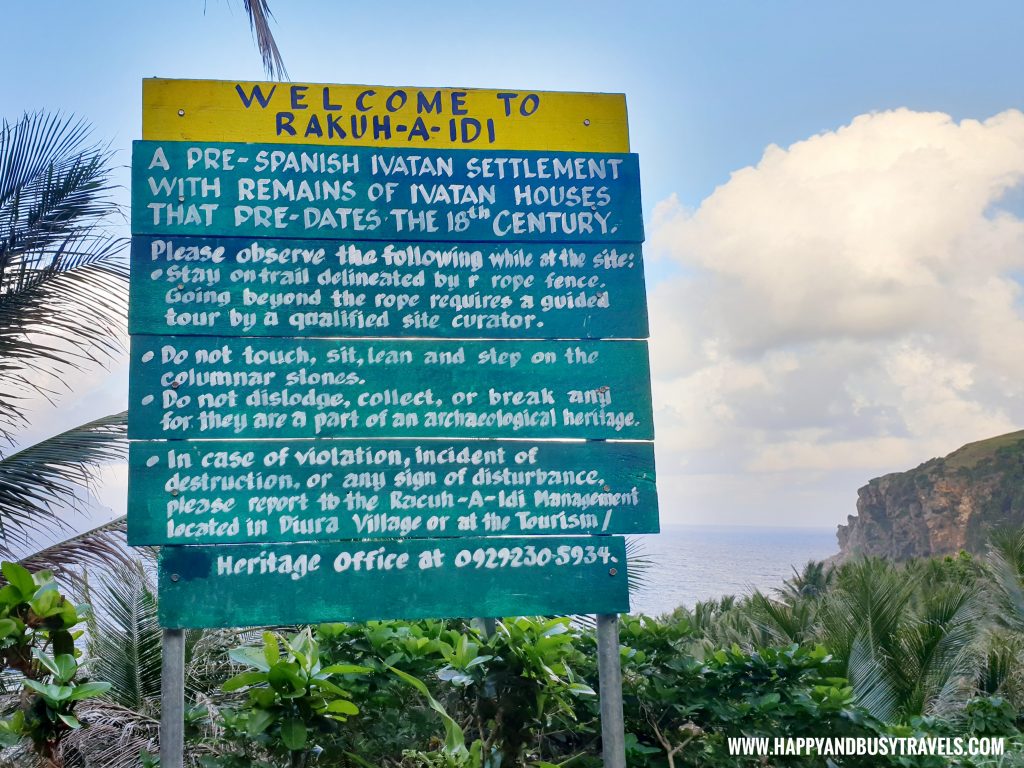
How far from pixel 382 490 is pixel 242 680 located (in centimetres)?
85

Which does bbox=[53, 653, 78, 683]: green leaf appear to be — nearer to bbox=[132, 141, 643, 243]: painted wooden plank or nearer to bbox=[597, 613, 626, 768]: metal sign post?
bbox=[132, 141, 643, 243]: painted wooden plank

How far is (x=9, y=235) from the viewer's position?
6.93 metres

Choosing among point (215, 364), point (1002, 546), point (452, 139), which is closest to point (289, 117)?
point (452, 139)

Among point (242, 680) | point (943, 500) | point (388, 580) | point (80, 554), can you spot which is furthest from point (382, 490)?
point (943, 500)

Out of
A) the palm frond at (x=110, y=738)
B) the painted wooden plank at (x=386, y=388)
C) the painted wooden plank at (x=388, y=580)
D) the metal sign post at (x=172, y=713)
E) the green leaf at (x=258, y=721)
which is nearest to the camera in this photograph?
the green leaf at (x=258, y=721)

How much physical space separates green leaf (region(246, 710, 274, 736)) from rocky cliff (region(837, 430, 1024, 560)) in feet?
143

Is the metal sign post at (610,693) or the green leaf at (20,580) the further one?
the metal sign post at (610,693)

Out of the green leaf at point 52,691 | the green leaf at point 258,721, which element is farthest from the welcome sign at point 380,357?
the green leaf at point 52,691

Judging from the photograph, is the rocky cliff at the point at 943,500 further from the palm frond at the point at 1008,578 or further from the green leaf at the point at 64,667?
the green leaf at the point at 64,667

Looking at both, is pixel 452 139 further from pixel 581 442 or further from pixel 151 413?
pixel 151 413

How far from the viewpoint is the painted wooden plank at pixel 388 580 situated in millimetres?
3146

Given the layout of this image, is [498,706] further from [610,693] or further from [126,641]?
[126,641]

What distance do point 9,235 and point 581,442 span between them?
5.79 meters

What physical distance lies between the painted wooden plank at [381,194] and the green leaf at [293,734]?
1.87 meters
